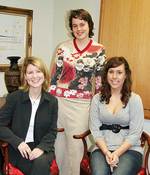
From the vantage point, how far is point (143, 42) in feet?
8.48

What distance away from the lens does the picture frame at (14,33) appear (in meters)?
3.11

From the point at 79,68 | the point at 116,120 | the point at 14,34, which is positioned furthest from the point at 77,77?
the point at 14,34

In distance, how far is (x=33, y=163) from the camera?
2025 millimetres

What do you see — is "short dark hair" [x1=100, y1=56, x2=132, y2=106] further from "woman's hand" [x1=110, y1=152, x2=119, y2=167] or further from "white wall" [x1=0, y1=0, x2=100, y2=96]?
"white wall" [x1=0, y1=0, x2=100, y2=96]

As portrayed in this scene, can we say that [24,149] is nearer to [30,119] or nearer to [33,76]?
[30,119]

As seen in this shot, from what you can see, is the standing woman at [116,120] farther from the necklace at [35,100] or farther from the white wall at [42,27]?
the white wall at [42,27]

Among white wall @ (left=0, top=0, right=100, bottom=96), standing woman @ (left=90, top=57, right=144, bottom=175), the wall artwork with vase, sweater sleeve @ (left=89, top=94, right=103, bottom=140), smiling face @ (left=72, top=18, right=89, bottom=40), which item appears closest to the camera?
standing woman @ (left=90, top=57, right=144, bottom=175)

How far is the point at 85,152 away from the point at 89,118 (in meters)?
0.25

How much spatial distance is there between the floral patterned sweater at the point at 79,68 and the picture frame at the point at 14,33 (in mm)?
873

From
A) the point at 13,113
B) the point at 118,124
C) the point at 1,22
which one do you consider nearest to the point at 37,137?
the point at 13,113

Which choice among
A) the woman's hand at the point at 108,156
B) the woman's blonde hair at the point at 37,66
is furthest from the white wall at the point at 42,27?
the woman's hand at the point at 108,156

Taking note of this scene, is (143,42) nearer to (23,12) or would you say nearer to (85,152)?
(85,152)

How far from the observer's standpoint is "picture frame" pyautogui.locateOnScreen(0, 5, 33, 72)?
311 cm

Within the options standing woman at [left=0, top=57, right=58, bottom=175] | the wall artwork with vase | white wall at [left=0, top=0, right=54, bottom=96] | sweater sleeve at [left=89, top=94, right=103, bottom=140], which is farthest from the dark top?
white wall at [left=0, top=0, right=54, bottom=96]
